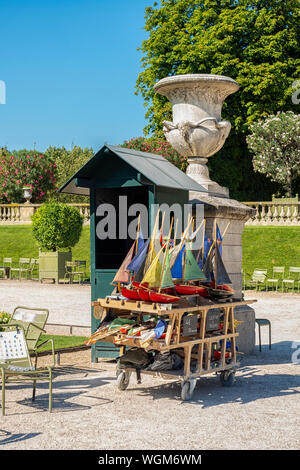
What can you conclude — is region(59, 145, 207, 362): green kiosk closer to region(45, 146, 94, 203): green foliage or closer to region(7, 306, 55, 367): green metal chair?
region(7, 306, 55, 367): green metal chair

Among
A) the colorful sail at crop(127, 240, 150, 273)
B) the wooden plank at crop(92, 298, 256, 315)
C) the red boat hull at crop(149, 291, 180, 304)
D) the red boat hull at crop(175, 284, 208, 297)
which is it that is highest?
the colorful sail at crop(127, 240, 150, 273)

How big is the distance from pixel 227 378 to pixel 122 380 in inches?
52.3

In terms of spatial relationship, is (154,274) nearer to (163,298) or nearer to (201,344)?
(163,298)

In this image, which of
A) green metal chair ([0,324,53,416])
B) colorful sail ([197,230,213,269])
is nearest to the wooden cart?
colorful sail ([197,230,213,269])

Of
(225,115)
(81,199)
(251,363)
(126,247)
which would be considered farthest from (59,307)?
(81,199)

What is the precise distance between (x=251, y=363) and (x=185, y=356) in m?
2.70

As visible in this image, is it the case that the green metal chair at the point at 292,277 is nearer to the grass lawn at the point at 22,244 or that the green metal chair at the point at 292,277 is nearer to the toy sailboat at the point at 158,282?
the grass lawn at the point at 22,244

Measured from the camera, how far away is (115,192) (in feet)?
32.4

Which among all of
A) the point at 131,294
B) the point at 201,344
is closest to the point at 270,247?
the point at 201,344

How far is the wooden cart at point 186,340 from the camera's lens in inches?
261
